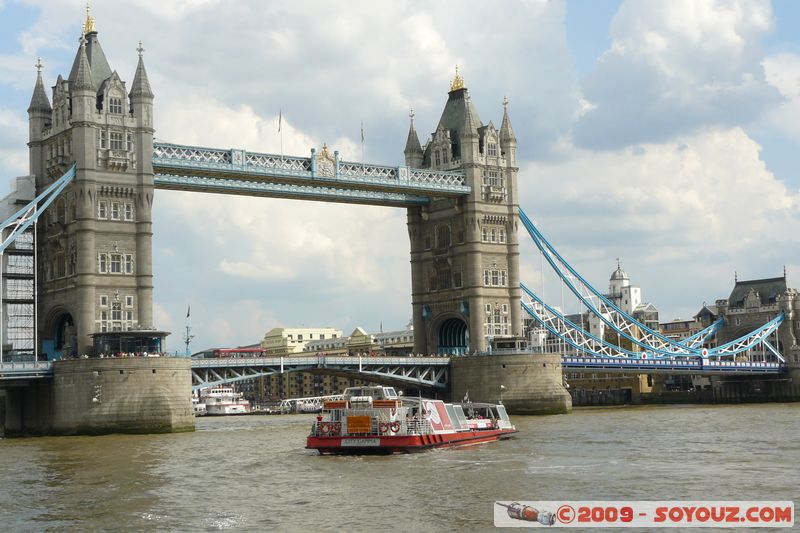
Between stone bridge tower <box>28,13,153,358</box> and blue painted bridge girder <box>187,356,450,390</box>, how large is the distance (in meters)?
6.75

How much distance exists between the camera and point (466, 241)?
116m

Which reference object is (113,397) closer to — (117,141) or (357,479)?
(117,141)

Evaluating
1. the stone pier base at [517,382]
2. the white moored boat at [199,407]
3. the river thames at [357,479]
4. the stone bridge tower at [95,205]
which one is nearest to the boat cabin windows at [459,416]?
the river thames at [357,479]

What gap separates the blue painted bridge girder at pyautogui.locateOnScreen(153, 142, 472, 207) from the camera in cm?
9856

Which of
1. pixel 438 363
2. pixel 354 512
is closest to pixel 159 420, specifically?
pixel 438 363

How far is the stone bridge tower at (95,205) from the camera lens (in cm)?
9206

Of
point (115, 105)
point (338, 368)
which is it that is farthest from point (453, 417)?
point (115, 105)

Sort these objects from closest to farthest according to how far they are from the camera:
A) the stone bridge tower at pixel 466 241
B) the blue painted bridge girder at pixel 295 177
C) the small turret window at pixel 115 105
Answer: the small turret window at pixel 115 105 < the blue painted bridge girder at pixel 295 177 < the stone bridge tower at pixel 466 241

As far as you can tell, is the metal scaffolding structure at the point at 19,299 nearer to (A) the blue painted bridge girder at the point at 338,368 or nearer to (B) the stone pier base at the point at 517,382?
(A) the blue painted bridge girder at the point at 338,368

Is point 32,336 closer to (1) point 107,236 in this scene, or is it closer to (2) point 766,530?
(1) point 107,236

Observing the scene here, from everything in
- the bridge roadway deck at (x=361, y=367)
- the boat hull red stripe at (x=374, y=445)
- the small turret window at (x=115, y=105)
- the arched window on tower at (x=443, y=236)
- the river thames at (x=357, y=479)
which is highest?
the small turret window at (x=115, y=105)

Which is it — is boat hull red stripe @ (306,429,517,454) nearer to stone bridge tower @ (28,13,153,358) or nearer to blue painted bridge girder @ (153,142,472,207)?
stone bridge tower @ (28,13,153,358)

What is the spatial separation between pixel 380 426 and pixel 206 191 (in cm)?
4307

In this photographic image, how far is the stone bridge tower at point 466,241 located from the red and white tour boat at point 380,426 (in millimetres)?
46219
